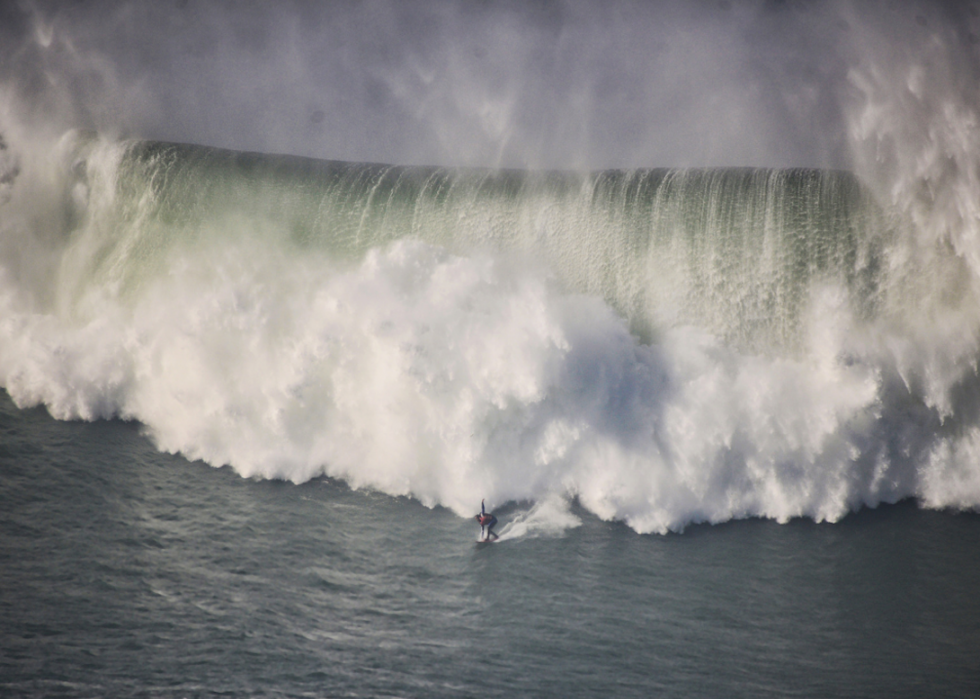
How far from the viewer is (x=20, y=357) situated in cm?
1585

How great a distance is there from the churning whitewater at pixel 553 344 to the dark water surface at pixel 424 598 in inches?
35.9

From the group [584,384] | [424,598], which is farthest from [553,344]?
[424,598]

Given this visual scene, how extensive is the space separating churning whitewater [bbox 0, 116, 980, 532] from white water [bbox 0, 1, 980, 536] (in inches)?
1.8

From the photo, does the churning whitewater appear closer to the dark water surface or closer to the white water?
the white water

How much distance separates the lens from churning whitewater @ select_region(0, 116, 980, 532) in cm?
1320

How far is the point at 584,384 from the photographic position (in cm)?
1334

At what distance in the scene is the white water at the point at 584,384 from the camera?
1316 cm

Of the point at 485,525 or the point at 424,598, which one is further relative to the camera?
the point at 485,525

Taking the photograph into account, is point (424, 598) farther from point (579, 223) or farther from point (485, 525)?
point (579, 223)

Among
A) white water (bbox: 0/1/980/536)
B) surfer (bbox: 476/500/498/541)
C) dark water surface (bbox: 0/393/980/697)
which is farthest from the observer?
white water (bbox: 0/1/980/536)

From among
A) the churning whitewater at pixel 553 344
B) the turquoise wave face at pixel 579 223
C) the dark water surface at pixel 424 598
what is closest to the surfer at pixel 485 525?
the dark water surface at pixel 424 598

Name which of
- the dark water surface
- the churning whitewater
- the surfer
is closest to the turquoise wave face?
the churning whitewater

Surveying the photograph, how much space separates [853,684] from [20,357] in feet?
57.0

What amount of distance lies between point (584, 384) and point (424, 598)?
5169 millimetres
